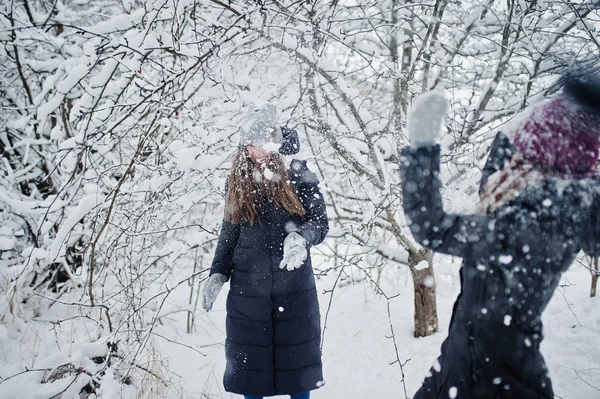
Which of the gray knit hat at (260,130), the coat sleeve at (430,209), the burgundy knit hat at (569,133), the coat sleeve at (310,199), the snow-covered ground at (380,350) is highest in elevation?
the gray knit hat at (260,130)

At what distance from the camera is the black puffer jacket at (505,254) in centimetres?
108

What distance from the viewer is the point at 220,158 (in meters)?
2.94

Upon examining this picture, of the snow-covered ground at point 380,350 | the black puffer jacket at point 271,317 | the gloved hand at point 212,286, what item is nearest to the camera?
the black puffer jacket at point 271,317

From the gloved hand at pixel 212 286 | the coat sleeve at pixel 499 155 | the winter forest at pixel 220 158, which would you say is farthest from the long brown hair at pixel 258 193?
the coat sleeve at pixel 499 155

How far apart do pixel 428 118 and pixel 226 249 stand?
1394 mm

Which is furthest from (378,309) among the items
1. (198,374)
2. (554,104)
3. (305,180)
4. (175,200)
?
(554,104)

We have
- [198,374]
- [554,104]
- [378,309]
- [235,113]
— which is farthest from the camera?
[378,309]

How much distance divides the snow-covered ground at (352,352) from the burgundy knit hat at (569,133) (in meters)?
1.68

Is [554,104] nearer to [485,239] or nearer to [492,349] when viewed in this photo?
[485,239]

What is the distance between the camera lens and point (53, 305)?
4484 millimetres

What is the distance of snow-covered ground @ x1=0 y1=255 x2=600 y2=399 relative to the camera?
108 inches

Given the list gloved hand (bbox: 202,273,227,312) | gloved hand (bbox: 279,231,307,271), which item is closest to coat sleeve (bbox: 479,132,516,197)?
gloved hand (bbox: 279,231,307,271)

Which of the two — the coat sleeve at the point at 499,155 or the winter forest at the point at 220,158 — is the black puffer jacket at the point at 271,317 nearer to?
the winter forest at the point at 220,158

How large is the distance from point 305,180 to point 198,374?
2.21m
